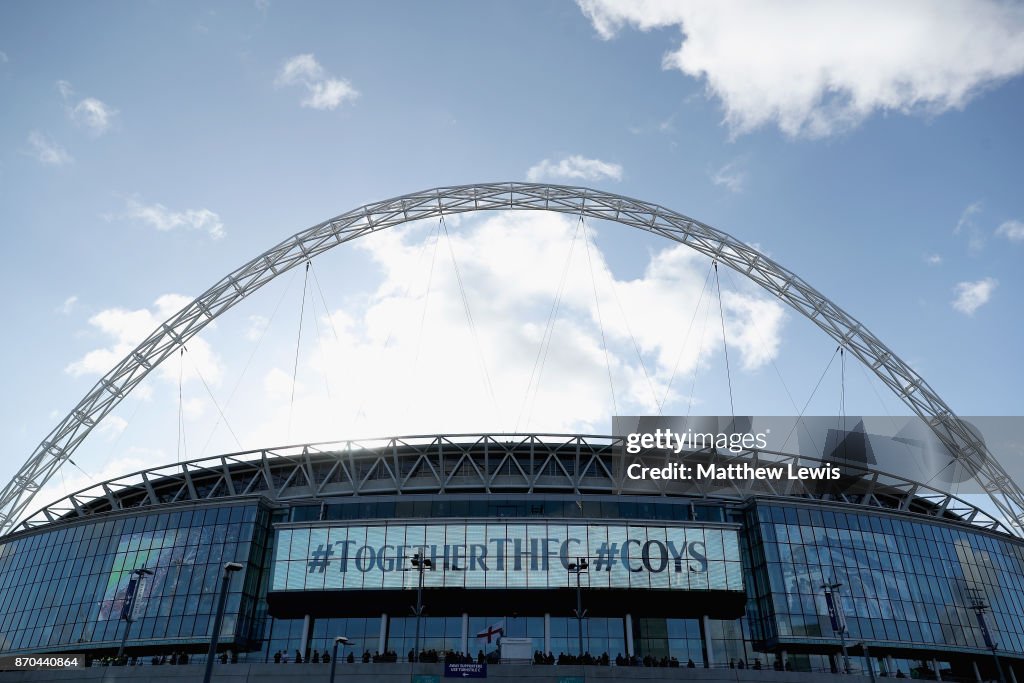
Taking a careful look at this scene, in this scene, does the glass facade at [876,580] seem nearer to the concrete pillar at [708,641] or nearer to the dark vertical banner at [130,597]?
the concrete pillar at [708,641]

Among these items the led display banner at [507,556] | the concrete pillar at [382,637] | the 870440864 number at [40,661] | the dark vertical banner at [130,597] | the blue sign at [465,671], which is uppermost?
the led display banner at [507,556]

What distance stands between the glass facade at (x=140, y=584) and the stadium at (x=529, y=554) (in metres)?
0.18

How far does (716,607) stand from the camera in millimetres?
55406

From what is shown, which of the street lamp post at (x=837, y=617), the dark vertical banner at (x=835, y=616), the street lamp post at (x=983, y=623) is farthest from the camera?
the street lamp post at (x=983, y=623)

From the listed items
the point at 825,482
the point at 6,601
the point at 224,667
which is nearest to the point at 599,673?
the point at 224,667

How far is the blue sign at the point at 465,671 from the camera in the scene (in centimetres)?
4491

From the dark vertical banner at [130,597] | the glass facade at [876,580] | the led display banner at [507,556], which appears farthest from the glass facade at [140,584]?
the glass facade at [876,580]

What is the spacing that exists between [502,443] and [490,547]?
→ 9954 mm

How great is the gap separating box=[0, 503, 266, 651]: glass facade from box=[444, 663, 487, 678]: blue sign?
60.7 feet

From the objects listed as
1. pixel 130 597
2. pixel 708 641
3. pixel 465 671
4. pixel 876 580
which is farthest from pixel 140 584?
pixel 876 580

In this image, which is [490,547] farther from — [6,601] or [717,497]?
[6,601]

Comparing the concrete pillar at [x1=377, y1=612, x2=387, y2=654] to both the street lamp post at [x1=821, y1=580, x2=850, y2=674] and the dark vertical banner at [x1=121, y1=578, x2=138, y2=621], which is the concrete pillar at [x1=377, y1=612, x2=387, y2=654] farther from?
the street lamp post at [x1=821, y1=580, x2=850, y2=674]

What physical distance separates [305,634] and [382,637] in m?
6.06

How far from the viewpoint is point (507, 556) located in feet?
180
